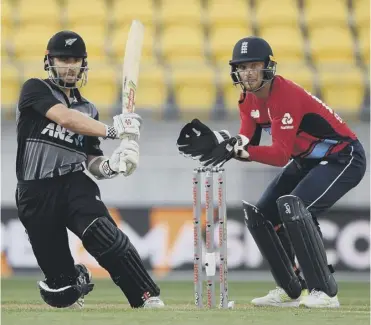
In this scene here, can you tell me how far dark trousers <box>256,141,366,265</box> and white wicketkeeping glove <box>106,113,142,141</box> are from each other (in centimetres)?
101

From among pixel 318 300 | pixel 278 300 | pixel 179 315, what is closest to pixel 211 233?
pixel 179 315

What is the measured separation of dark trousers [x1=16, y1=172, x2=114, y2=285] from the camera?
A: 586cm

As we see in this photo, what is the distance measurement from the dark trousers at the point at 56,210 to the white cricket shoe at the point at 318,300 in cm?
121

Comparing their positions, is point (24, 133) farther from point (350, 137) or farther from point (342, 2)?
point (342, 2)

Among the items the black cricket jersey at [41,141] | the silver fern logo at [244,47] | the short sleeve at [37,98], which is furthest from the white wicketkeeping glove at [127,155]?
the silver fern logo at [244,47]

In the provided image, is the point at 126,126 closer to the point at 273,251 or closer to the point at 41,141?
the point at 41,141

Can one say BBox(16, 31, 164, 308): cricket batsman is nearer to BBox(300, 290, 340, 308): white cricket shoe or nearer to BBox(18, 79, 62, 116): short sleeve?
BBox(18, 79, 62, 116): short sleeve

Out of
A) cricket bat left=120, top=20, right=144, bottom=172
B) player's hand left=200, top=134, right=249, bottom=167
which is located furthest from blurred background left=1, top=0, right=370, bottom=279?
player's hand left=200, top=134, right=249, bottom=167

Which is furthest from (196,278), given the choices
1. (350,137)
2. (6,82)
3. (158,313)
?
(6,82)

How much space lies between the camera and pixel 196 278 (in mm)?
5809

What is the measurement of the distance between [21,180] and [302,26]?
6.91m

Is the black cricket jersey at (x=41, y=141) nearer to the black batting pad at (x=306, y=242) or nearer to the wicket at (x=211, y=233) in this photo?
the wicket at (x=211, y=233)

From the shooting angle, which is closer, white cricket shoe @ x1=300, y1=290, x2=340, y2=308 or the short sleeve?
the short sleeve

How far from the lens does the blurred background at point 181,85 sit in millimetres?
9438
